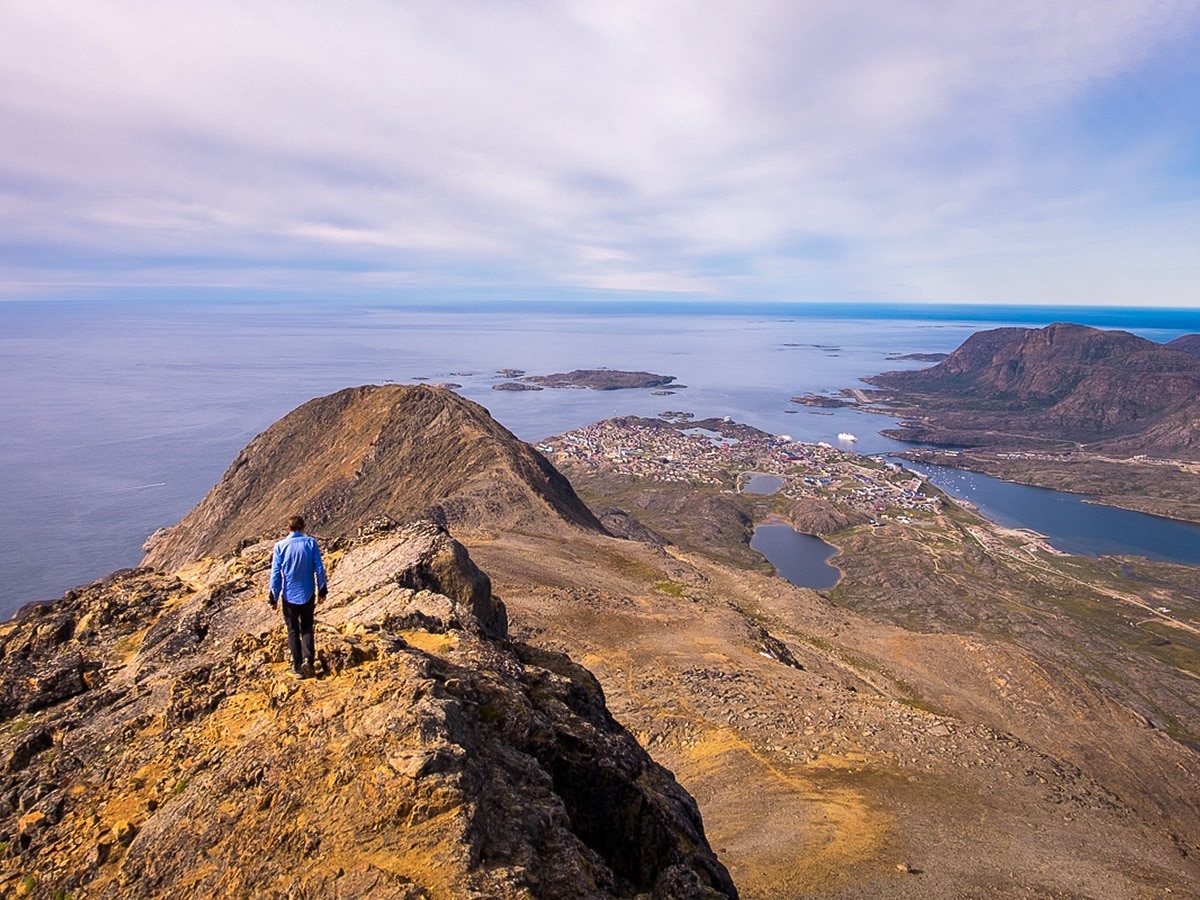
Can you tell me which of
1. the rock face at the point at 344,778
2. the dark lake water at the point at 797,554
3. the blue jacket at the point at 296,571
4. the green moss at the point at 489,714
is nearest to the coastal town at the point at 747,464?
the dark lake water at the point at 797,554

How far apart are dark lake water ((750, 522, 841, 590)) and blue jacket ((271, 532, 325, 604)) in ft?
311

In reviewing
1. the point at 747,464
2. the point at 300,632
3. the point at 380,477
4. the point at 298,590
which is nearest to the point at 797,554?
the point at 747,464

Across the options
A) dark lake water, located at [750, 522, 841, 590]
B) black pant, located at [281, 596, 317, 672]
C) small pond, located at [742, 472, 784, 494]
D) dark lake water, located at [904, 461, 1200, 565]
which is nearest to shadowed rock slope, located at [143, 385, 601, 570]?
black pant, located at [281, 596, 317, 672]

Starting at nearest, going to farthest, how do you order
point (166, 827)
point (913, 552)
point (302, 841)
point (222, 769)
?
point (302, 841), point (166, 827), point (222, 769), point (913, 552)

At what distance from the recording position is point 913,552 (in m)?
108

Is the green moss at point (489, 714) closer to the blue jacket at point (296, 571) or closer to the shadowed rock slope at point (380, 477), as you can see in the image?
the blue jacket at point (296, 571)

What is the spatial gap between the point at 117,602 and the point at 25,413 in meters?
205

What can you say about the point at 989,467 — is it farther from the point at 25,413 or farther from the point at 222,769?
the point at 25,413

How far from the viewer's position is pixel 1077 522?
14338 cm

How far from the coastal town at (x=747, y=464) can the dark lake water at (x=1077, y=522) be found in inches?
606

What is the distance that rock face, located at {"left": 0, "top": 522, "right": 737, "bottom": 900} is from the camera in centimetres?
754

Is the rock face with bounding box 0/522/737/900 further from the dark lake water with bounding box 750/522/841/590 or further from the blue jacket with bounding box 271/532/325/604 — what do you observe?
the dark lake water with bounding box 750/522/841/590

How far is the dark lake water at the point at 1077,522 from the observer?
128 metres

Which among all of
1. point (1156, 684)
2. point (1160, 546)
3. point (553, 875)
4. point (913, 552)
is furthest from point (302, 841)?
point (1160, 546)
